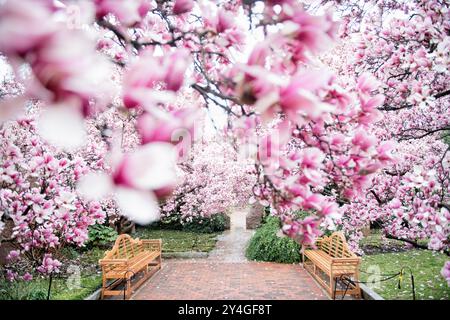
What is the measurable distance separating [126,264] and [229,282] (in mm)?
1972

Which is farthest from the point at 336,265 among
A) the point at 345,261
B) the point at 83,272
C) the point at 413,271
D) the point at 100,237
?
the point at 100,237

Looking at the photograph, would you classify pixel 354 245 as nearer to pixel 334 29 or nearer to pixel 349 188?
pixel 349 188

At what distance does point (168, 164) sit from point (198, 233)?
43.7 feet

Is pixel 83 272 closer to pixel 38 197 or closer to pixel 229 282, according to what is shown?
pixel 229 282

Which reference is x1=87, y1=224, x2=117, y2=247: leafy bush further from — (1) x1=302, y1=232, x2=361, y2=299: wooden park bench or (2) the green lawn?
(2) the green lawn

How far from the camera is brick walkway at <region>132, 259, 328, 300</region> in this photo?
5.88 meters

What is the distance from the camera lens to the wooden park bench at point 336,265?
18.0 feet

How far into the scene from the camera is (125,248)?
688cm

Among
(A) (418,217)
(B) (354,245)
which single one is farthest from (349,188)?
(B) (354,245)

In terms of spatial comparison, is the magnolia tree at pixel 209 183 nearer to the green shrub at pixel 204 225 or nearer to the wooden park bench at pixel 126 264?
the green shrub at pixel 204 225

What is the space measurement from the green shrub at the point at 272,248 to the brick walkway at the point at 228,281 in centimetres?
24

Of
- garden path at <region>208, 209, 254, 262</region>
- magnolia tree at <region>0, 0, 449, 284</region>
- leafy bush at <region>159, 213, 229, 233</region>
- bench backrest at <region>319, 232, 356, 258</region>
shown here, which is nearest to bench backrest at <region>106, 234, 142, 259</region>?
garden path at <region>208, 209, 254, 262</region>

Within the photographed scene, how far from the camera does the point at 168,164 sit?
0.61 meters

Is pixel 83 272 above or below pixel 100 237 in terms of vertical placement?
below
